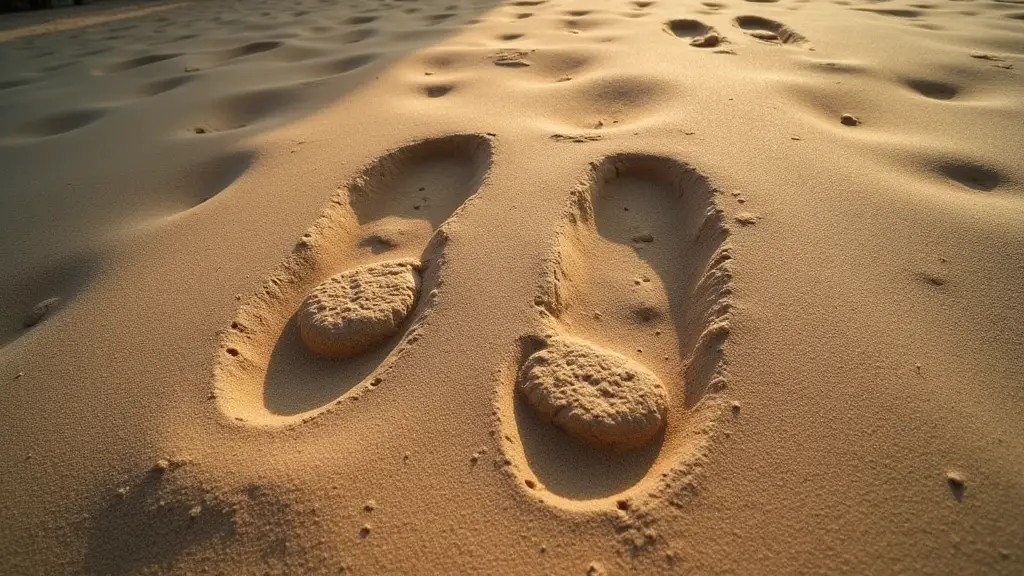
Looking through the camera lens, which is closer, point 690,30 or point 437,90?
point 437,90

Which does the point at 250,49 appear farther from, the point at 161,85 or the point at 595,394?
the point at 595,394

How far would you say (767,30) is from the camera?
6.46ft

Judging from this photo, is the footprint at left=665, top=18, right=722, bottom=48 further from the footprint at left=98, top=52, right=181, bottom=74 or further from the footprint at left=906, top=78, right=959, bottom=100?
the footprint at left=98, top=52, right=181, bottom=74

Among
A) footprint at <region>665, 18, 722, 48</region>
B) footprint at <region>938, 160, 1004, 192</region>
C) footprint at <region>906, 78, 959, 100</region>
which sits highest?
footprint at <region>665, 18, 722, 48</region>

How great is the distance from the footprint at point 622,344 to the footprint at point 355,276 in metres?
0.21

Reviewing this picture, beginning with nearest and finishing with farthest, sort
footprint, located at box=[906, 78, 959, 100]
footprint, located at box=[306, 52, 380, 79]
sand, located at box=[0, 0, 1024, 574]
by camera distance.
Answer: sand, located at box=[0, 0, 1024, 574] → footprint, located at box=[906, 78, 959, 100] → footprint, located at box=[306, 52, 380, 79]

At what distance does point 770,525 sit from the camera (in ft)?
1.67

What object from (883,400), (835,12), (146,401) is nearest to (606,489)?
(883,400)

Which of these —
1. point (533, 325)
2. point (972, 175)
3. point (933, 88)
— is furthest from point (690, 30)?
point (533, 325)

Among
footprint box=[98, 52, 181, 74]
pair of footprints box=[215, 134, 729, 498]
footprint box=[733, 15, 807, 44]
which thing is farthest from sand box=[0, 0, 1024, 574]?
footprint box=[98, 52, 181, 74]

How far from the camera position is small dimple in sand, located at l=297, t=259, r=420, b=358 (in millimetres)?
750

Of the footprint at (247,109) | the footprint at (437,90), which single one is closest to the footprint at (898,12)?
the footprint at (437,90)

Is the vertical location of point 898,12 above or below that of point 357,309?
above

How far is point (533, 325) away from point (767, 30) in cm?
191
